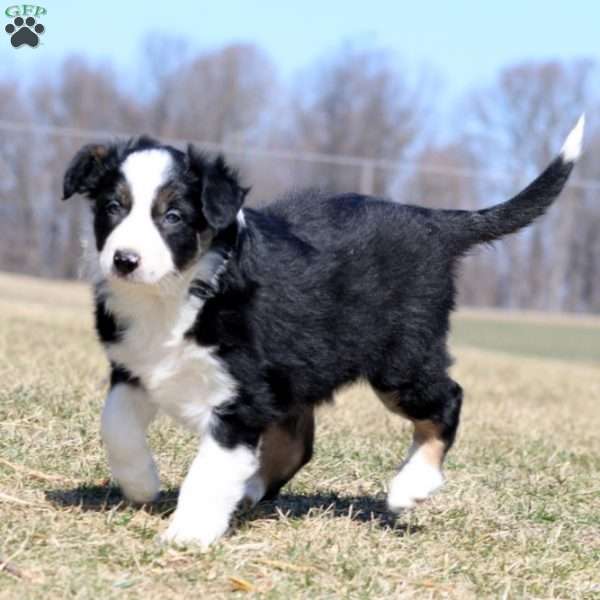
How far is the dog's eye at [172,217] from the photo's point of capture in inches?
161

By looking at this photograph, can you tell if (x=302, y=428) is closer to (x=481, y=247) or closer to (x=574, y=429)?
(x=481, y=247)

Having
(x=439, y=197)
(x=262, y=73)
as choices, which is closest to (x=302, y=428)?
(x=439, y=197)

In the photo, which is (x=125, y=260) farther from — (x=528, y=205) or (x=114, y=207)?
(x=528, y=205)

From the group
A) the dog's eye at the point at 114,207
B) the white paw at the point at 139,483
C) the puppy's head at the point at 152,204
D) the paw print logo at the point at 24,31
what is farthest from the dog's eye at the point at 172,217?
the paw print logo at the point at 24,31

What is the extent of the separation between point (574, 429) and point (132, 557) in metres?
5.60

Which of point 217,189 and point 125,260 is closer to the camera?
point 125,260

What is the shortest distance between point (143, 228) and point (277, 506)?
1.41 meters

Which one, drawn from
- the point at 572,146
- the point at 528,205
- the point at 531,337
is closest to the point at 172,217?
the point at 528,205

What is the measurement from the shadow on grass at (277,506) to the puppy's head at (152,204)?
937mm

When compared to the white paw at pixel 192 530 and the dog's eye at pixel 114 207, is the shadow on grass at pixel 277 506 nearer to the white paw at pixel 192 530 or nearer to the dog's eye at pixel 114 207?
the white paw at pixel 192 530

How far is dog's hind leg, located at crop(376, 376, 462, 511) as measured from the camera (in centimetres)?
472

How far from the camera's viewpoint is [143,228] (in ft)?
13.1

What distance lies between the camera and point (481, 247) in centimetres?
535

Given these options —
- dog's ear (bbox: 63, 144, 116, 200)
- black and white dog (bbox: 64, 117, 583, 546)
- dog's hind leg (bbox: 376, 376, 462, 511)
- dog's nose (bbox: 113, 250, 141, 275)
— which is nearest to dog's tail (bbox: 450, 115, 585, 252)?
black and white dog (bbox: 64, 117, 583, 546)
